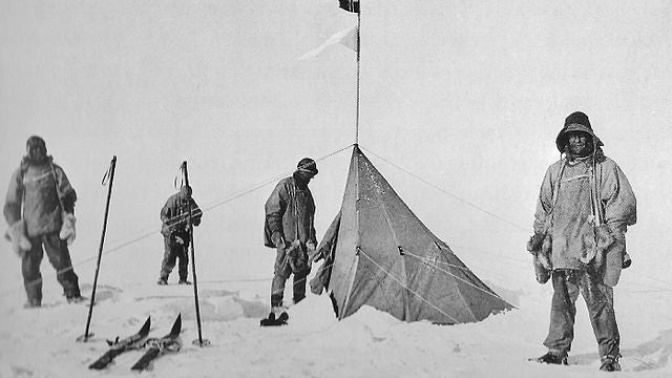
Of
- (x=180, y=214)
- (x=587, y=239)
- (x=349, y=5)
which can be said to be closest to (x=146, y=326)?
(x=180, y=214)

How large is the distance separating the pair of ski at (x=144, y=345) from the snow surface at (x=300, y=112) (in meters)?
0.19

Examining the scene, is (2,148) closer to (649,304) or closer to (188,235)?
(188,235)

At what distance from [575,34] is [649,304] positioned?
1536 millimetres

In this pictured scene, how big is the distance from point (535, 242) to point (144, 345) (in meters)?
2.17

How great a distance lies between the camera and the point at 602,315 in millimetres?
3928

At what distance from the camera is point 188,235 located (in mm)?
4160

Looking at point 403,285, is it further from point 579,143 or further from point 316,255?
point 579,143

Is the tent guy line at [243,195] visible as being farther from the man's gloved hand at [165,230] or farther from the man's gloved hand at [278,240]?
the man's gloved hand at [278,240]

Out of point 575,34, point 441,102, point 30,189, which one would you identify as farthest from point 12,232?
point 575,34

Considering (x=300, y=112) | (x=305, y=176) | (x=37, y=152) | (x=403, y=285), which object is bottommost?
(x=403, y=285)

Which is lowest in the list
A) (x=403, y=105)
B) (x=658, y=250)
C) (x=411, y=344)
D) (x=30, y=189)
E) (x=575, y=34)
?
(x=411, y=344)

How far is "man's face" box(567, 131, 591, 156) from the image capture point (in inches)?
159

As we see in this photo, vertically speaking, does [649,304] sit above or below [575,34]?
below

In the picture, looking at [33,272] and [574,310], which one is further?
[33,272]
